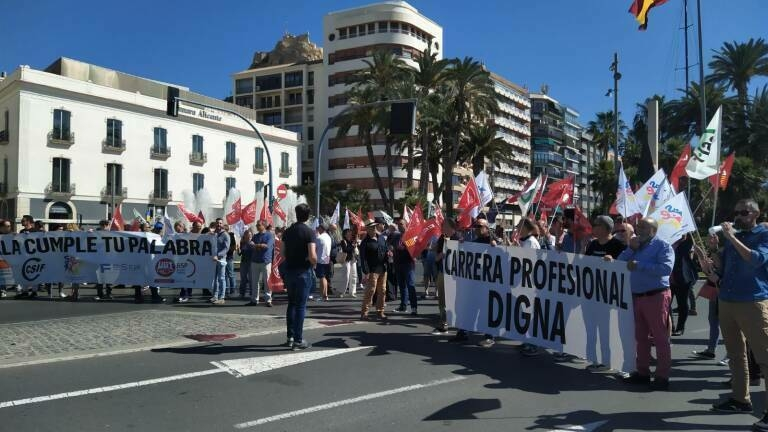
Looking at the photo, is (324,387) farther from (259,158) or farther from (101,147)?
(259,158)

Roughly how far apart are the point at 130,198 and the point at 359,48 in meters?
33.4

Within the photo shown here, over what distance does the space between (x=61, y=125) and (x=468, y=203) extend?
4241cm

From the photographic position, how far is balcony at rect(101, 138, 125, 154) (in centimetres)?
4725

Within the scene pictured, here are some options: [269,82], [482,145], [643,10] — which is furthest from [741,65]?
[269,82]

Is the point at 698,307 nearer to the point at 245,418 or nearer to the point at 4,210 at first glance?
the point at 245,418

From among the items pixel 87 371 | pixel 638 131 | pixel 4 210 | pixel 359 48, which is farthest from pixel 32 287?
pixel 359 48

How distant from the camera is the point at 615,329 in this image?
6.38 m

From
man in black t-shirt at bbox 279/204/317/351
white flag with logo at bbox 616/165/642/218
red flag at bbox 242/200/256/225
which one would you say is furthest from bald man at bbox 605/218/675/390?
red flag at bbox 242/200/256/225

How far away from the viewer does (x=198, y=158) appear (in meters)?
54.6

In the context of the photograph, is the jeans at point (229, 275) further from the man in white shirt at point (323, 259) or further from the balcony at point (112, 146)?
the balcony at point (112, 146)

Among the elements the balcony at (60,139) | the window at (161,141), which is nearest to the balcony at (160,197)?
the window at (161,141)

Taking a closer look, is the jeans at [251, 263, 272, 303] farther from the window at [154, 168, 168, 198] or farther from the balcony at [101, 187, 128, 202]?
the window at [154, 168, 168, 198]

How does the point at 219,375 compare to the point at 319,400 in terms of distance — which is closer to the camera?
the point at 319,400

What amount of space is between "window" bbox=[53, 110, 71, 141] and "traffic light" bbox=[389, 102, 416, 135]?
35969mm
